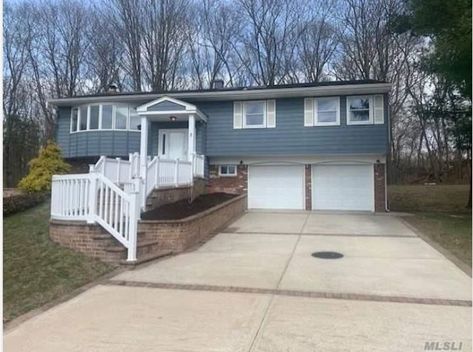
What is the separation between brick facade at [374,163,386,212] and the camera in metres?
17.8

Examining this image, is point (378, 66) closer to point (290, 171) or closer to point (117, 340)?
point (290, 171)

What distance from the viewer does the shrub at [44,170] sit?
50.7 feet

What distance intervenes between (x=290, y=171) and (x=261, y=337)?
49.0ft

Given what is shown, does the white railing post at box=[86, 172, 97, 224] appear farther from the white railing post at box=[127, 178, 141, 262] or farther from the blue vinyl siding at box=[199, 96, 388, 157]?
the blue vinyl siding at box=[199, 96, 388, 157]

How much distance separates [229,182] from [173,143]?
10.3 ft

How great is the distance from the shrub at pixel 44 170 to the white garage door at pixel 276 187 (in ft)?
26.8

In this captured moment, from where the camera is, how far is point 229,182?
63.1 ft

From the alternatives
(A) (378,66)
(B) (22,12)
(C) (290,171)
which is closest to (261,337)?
(C) (290,171)

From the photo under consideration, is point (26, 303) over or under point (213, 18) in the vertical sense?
under

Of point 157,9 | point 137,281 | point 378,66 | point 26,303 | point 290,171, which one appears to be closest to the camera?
point 26,303

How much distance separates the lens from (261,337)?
4.18 m

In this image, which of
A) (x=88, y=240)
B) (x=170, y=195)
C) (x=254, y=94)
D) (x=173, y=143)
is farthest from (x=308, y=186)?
(x=88, y=240)

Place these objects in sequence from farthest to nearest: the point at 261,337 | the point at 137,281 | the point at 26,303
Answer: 1. the point at 137,281
2. the point at 26,303
3. the point at 261,337

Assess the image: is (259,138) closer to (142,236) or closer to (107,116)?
(107,116)
